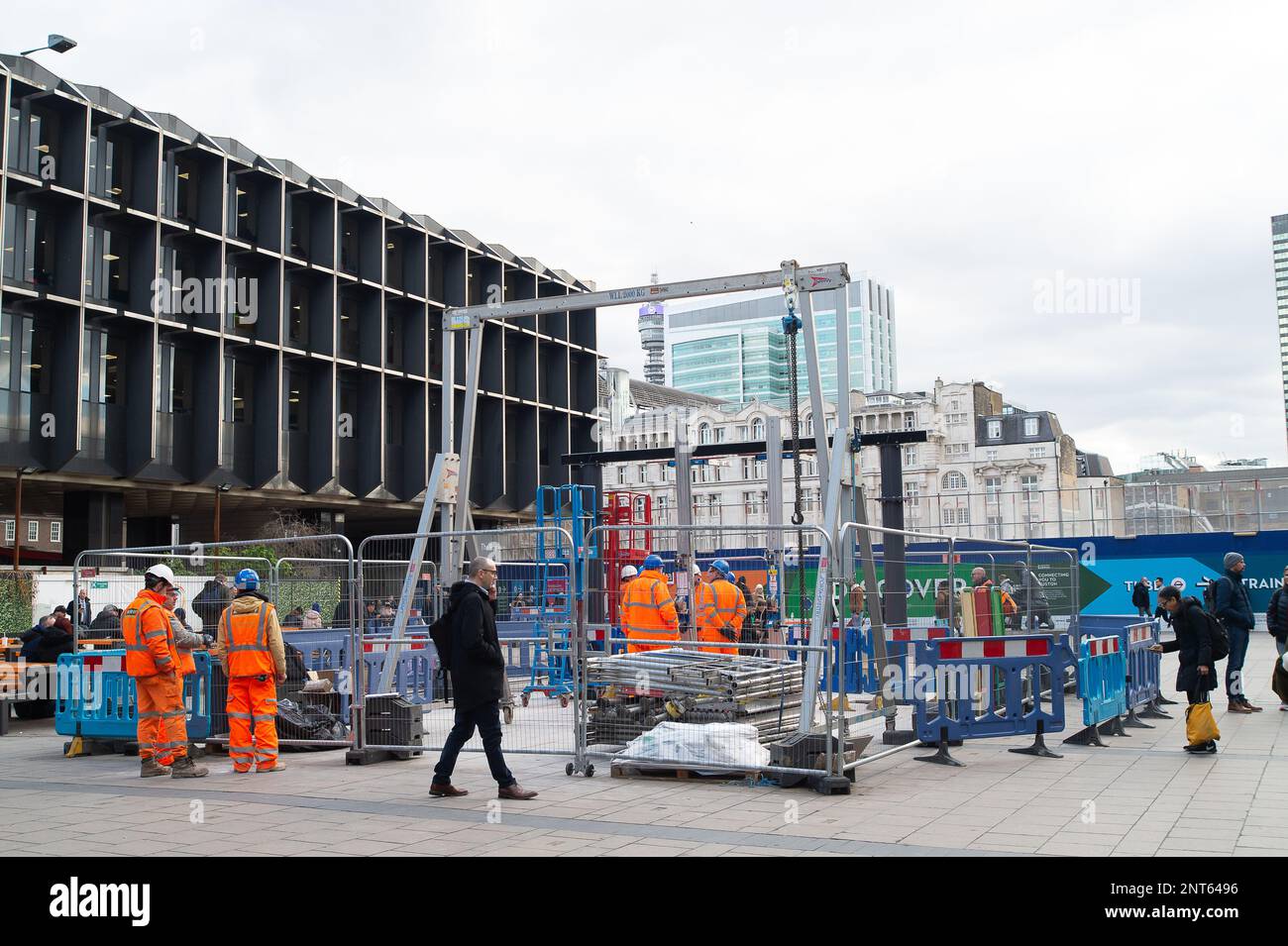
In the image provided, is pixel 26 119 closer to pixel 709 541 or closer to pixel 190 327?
pixel 190 327

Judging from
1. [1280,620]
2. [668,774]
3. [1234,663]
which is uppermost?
[1280,620]

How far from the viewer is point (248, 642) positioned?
11.0 m

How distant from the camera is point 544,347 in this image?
51.8 metres

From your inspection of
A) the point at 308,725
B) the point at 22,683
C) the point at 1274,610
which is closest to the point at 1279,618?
the point at 1274,610

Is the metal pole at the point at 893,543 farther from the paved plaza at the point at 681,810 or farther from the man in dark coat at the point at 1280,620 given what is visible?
the man in dark coat at the point at 1280,620

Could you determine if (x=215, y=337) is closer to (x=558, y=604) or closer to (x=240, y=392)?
(x=240, y=392)

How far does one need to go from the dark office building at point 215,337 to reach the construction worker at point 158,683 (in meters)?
23.8

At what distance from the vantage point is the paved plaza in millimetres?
7395

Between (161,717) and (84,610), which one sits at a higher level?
(84,610)

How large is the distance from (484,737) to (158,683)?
3.55 metres

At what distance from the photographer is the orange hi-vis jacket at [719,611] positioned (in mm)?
13703

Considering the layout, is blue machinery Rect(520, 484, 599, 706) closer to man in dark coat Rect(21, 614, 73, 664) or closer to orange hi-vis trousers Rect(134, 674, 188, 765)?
orange hi-vis trousers Rect(134, 674, 188, 765)

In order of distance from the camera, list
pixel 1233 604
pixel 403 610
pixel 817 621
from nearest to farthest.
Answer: pixel 817 621
pixel 403 610
pixel 1233 604

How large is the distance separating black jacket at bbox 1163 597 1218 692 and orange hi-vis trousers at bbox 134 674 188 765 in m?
9.26
